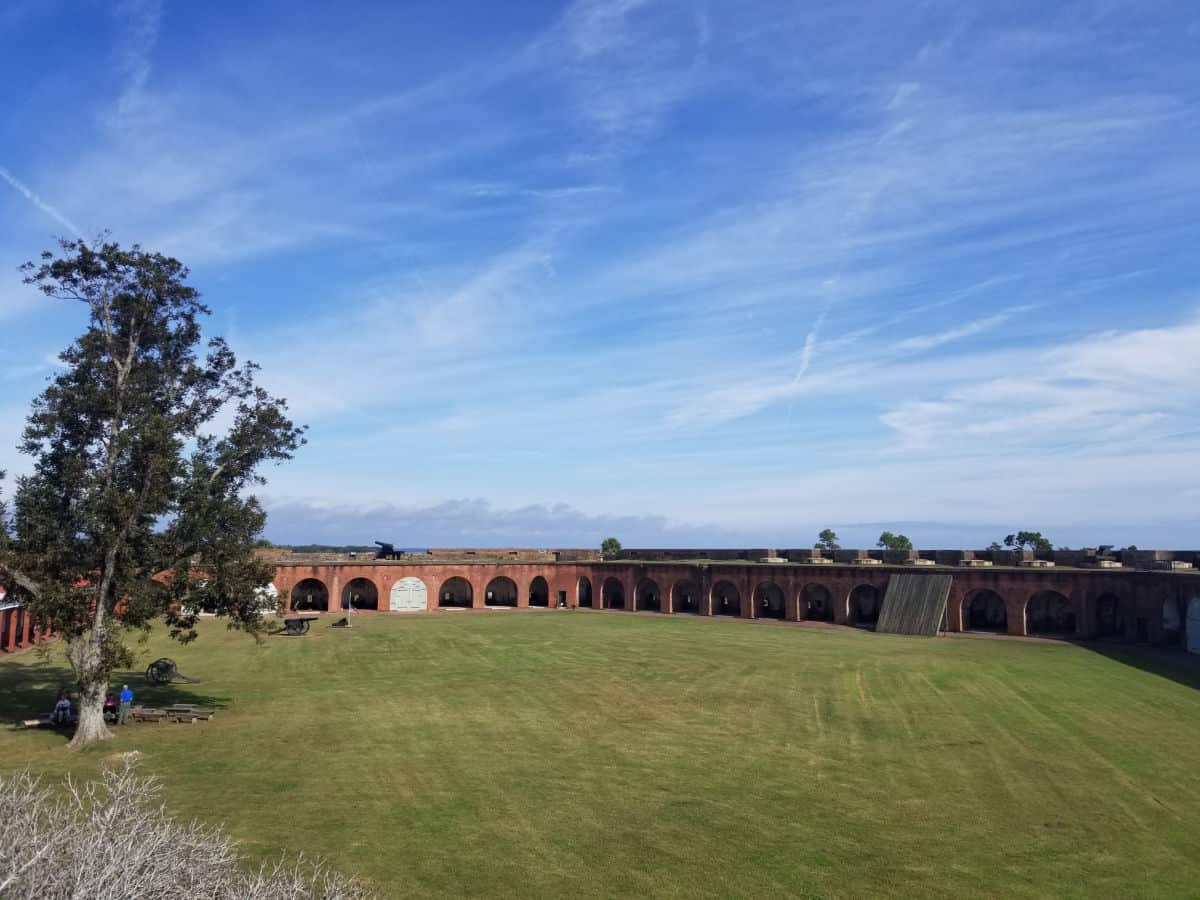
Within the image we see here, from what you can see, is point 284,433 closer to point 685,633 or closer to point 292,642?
point 292,642

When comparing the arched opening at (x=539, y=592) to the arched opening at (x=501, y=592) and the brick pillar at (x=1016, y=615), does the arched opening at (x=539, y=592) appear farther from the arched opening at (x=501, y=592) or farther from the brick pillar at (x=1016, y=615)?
the brick pillar at (x=1016, y=615)

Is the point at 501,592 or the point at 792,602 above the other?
the point at 501,592

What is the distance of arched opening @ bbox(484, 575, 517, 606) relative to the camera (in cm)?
6156

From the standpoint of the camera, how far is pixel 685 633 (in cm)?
4278

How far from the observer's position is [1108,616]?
39.0 metres

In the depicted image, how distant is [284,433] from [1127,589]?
36576mm

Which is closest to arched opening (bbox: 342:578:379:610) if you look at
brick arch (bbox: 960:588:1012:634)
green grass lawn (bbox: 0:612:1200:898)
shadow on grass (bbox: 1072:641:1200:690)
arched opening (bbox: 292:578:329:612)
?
arched opening (bbox: 292:578:329:612)

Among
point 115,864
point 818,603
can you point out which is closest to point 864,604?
point 818,603

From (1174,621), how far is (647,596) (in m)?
31.6

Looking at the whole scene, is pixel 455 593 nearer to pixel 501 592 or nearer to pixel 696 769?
pixel 501 592

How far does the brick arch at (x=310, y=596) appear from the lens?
55844 mm

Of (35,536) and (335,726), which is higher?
(35,536)

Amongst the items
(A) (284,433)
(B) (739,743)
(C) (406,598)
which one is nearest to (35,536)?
(A) (284,433)

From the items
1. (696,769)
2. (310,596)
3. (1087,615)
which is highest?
(310,596)
